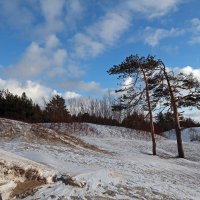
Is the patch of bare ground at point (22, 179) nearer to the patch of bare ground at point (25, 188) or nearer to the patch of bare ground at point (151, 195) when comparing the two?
Result: the patch of bare ground at point (25, 188)

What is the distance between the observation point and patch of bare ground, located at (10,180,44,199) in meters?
9.86

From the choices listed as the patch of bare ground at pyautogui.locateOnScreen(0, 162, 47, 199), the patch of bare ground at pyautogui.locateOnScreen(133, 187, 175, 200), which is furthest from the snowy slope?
the patch of bare ground at pyautogui.locateOnScreen(0, 162, 47, 199)

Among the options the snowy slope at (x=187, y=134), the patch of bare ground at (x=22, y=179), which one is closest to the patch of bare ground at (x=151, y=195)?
Result: the patch of bare ground at (x=22, y=179)

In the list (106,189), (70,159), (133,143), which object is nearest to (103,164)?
(70,159)

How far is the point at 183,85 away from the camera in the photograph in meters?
32.4

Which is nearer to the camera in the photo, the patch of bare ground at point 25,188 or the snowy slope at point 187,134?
the patch of bare ground at point 25,188

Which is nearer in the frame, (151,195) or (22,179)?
(22,179)

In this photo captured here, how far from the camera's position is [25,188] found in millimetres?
10336

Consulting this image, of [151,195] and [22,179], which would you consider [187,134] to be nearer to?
[151,195]

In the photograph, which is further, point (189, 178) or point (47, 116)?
point (47, 116)

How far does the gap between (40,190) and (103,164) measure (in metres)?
7.86

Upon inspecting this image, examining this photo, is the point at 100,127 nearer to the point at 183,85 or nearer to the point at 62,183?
the point at 183,85

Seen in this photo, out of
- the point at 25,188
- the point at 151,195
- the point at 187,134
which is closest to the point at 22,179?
the point at 25,188

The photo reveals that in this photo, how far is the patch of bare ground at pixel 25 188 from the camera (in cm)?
986
